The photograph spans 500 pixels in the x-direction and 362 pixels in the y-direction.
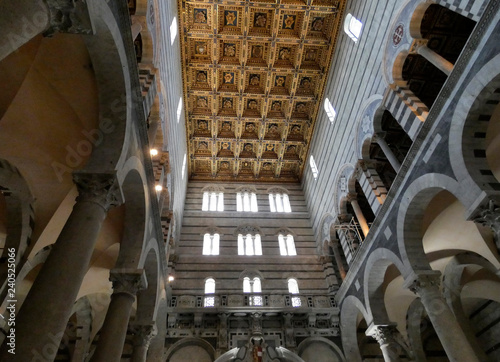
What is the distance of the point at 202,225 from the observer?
16859mm

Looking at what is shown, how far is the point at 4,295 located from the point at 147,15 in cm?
784

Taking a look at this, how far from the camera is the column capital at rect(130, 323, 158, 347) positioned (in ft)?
31.1

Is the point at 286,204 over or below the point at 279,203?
below

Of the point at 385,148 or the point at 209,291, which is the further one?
the point at 209,291

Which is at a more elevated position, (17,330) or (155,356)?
(155,356)

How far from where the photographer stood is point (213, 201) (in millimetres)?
18531

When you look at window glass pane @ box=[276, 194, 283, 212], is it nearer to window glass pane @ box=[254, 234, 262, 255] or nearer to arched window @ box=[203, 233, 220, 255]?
window glass pane @ box=[254, 234, 262, 255]

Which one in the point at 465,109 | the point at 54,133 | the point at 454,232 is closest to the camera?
the point at 465,109

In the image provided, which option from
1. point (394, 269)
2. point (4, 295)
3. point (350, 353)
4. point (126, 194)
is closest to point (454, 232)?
point (394, 269)

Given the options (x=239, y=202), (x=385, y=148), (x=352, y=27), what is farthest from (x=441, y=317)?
(x=239, y=202)

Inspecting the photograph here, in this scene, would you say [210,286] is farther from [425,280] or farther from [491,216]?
[491,216]

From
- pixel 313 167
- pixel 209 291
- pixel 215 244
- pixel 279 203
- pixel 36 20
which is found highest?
pixel 313 167

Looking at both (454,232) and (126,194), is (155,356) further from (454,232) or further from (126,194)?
(454,232)

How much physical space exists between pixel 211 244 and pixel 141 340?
275 inches
